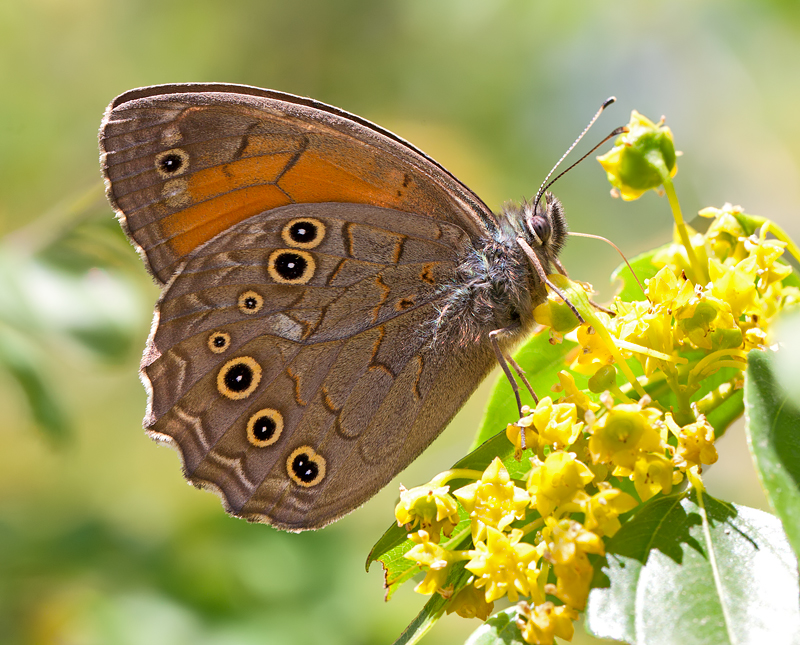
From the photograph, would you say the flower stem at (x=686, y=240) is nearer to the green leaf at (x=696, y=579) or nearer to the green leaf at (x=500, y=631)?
the green leaf at (x=696, y=579)

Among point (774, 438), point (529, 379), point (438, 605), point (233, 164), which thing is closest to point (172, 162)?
point (233, 164)

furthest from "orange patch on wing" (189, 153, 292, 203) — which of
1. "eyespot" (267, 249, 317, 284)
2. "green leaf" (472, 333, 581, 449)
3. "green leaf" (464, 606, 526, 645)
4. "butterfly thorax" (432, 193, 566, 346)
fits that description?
"green leaf" (464, 606, 526, 645)

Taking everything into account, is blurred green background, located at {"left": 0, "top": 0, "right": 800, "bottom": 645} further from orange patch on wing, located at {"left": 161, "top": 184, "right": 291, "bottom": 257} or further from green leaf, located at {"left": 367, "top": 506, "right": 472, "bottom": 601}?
green leaf, located at {"left": 367, "top": 506, "right": 472, "bottom": 601}

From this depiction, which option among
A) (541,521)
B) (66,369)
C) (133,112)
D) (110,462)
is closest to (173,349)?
(133,112)

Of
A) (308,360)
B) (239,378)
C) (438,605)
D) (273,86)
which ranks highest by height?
(273,86)

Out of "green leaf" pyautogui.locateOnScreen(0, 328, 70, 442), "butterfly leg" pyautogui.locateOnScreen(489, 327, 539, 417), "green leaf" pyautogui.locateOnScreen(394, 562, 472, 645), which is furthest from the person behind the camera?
"green leaf" pyautogui.locateOnScreen(0, 328, 70, 442)

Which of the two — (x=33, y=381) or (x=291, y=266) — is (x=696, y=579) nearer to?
(x=291, y=266)

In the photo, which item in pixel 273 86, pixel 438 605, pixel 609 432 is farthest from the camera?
pixel 273 86
